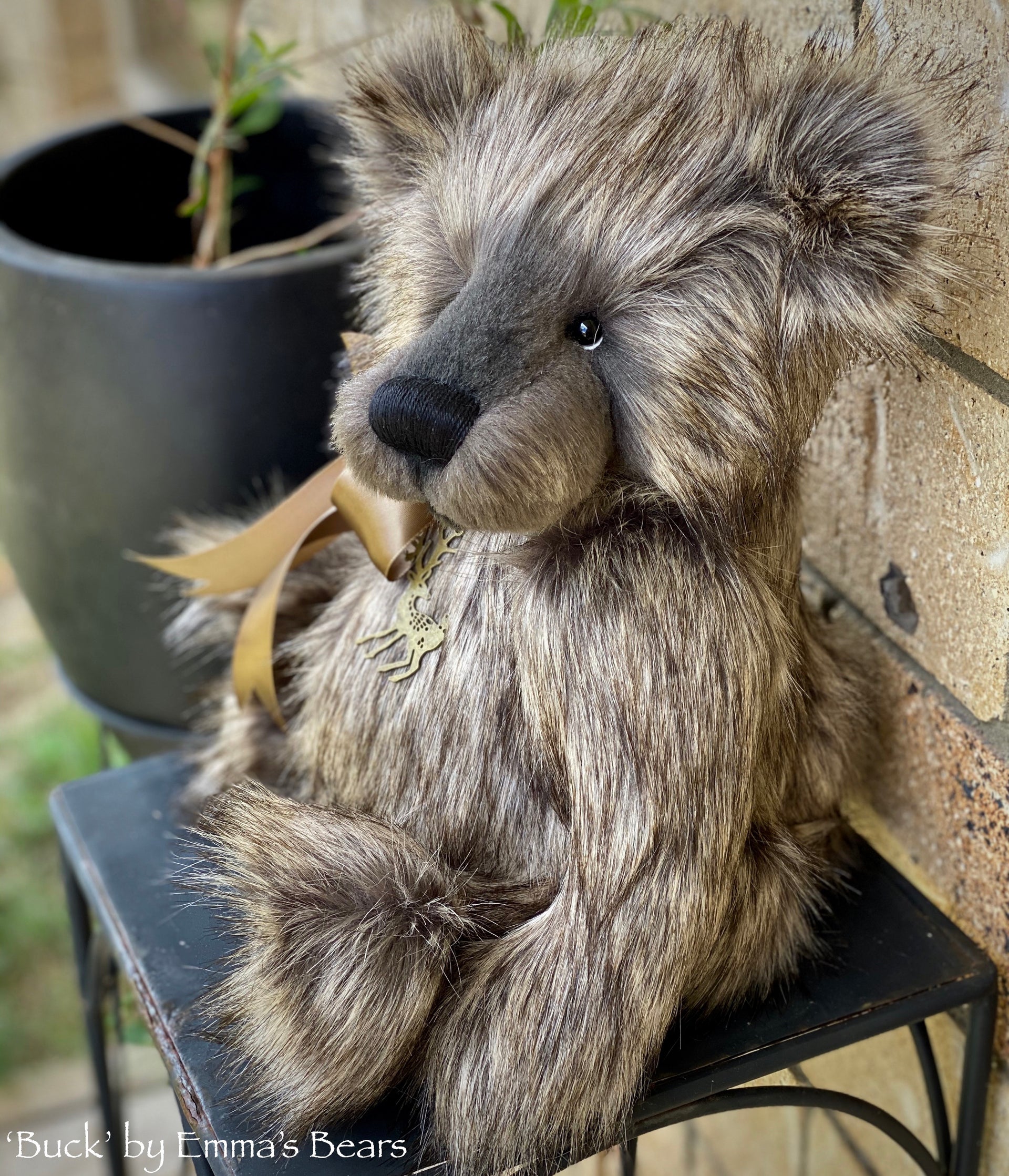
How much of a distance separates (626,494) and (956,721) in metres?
0.31

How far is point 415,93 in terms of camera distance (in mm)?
652

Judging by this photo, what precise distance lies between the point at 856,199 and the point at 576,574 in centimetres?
21

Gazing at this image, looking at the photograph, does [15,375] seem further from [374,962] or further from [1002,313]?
[1002,313]

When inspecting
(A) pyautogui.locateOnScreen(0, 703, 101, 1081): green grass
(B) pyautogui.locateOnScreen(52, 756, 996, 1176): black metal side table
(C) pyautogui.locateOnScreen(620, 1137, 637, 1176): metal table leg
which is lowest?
(A) pyautogui.locateOnScreen(0, 703, 101, 1081): green grass

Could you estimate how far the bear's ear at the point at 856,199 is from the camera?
21.3 inches

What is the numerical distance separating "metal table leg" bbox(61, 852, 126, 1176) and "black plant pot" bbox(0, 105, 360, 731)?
0.20 m

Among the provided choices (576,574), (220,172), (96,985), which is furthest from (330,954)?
(220,172)

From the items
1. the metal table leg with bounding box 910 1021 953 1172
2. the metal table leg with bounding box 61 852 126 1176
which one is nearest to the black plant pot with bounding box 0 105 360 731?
the metal table leg with bounding box 61 852 126 1176

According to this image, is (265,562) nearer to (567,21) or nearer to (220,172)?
(567,21)

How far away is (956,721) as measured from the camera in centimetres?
79

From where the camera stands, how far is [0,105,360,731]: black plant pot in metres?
1.02

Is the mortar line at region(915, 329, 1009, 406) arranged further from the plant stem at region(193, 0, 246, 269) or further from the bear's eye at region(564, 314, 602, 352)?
the plant stem at region(193, 0, 246, 269)

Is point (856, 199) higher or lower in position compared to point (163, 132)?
higher

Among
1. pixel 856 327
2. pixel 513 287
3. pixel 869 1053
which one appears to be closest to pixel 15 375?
pixel 513 287
